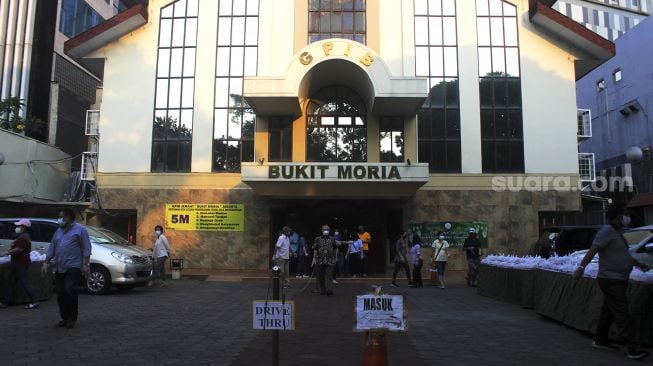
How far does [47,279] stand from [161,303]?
2510 mm

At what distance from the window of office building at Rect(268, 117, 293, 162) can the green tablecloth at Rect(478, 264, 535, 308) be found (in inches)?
445

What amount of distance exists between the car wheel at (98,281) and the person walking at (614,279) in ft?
34.7

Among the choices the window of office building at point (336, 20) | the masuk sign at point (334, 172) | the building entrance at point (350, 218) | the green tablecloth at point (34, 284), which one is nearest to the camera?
the green tablecloth at point (34, 284)

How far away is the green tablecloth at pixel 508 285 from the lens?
36.8 ft

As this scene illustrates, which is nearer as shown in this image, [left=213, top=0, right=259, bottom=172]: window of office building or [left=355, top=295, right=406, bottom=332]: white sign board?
[left=355, top=295, right=406, bottom=332]: white sign board

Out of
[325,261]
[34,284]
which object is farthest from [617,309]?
[34,284]

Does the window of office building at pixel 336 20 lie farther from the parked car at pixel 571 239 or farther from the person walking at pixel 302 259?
the parked car at pixel 571 239

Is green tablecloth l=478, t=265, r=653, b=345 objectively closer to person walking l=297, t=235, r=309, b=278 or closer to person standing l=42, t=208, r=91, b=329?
person walking l=297, t=235, r=309, b=278

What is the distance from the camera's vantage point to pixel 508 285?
12.4m

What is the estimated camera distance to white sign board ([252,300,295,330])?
16.9ft

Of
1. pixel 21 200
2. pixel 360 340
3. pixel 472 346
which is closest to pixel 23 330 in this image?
pixel 360 340

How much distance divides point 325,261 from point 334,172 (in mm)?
7017
